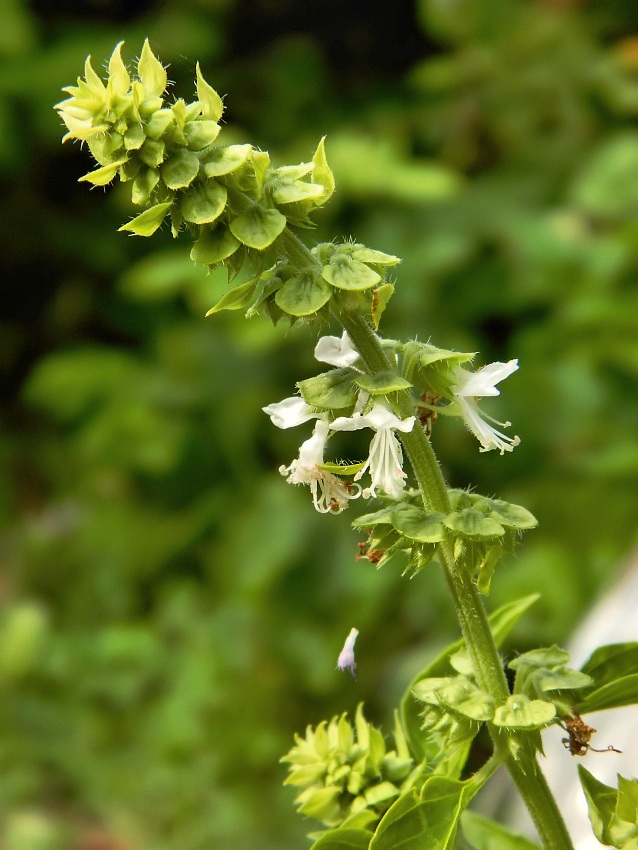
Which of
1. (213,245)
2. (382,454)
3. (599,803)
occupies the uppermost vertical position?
(213,245)

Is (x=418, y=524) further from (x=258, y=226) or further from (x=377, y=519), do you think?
(x=258, y=226)

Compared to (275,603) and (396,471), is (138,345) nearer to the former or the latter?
(275,603)

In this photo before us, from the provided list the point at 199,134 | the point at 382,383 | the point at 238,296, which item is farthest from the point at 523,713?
the point at 199,134

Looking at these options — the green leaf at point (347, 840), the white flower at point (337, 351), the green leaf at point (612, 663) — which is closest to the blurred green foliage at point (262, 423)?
the green leaf at point (612, 663)

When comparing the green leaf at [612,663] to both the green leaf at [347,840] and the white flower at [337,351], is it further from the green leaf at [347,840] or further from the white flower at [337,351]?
the white flower at [337,351]

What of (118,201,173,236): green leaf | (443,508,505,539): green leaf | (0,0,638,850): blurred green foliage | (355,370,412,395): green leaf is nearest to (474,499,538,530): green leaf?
(443,508,505,539): green leaf

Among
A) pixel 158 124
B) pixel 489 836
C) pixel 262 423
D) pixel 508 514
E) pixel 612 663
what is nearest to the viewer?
pixel 158 124
